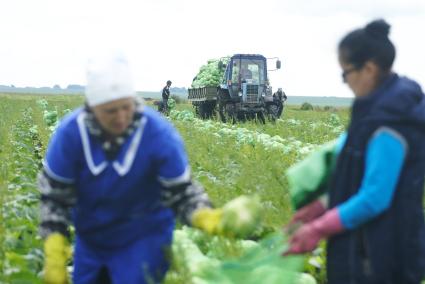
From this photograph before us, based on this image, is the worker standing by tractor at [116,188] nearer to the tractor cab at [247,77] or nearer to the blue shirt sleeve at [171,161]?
the blue shirt sleeve at [171,161]

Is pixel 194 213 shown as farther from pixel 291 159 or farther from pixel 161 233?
pixel 291 159

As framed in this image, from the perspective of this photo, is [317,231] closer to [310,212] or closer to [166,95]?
[310,212]

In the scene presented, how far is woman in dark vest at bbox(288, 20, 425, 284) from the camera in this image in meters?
2.32

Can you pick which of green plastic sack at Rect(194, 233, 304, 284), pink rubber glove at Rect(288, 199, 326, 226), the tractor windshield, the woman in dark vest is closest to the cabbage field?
green plastic sack at Rect(194, 233, 304, 284)

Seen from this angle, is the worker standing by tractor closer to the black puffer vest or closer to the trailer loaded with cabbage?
the black puffer vest

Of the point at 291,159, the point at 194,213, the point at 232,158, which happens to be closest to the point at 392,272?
the point at 194,213

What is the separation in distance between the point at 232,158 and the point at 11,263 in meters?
5.65

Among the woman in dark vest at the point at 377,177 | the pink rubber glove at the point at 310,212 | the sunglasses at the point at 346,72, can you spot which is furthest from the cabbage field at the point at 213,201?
the sunglasses at the point at 346,72

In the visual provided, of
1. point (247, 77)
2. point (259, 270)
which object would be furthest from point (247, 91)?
point (259, 270)

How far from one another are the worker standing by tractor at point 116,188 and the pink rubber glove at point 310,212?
322 millimetres

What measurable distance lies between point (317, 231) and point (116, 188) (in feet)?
2.33

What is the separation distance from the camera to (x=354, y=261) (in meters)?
2.46

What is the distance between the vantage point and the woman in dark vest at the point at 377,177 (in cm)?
232

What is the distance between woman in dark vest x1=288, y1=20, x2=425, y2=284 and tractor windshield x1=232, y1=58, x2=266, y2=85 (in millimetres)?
16151
